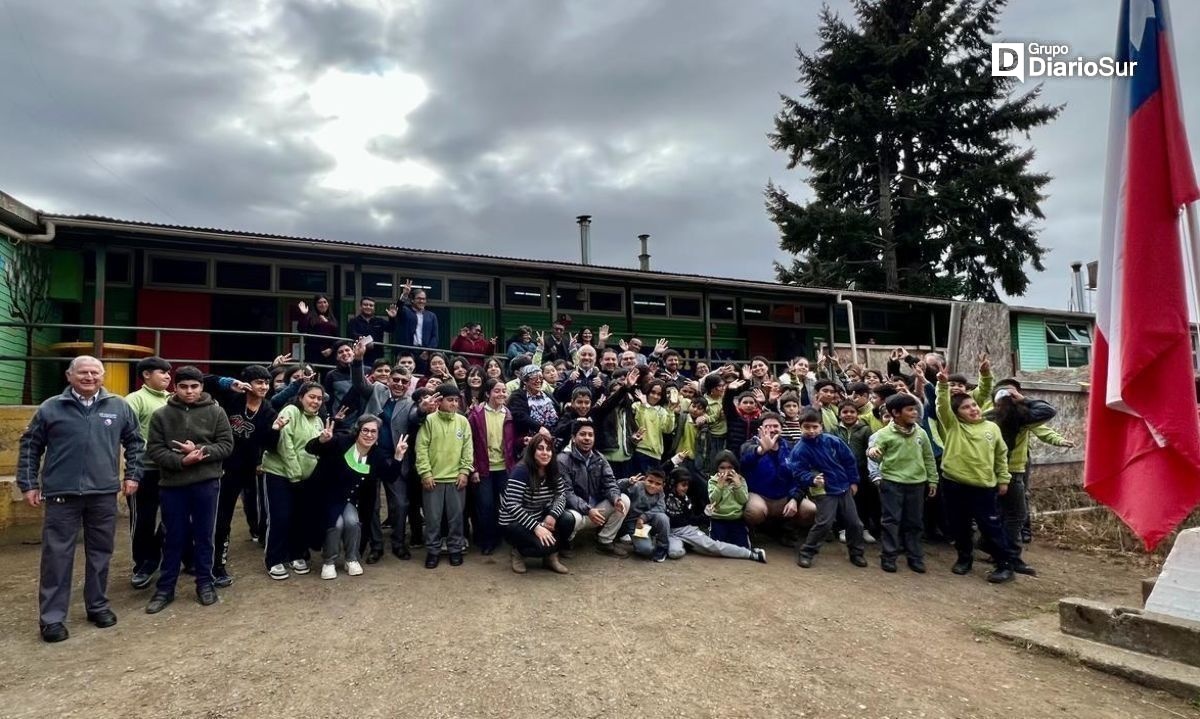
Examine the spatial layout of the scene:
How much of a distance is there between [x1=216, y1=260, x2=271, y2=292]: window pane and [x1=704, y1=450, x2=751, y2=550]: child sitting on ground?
9549mm

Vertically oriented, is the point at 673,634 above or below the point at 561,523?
below

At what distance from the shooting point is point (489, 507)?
621 cm

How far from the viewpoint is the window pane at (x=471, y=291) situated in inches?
521

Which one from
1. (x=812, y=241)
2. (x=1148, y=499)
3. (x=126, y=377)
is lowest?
(x=1148, y=499)

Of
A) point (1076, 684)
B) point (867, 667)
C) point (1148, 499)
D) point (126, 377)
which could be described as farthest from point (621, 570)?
point (126, 377)

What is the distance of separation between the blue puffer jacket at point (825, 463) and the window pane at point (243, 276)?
33.2 feet

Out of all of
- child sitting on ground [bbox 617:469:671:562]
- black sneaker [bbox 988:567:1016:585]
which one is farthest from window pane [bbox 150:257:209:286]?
black sneaker [bbox 988:567:1016:585]

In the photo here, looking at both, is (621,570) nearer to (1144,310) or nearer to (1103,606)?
(1103,606)

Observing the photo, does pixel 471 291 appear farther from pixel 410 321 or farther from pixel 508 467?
pixel 508 467

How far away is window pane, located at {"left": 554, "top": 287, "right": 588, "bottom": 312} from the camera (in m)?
14.4

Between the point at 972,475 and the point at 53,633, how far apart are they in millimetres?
7369

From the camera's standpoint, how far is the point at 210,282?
1149 centimetres

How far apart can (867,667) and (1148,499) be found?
1820 mm

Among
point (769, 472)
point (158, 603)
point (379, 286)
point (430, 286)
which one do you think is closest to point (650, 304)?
point (430, 286)
